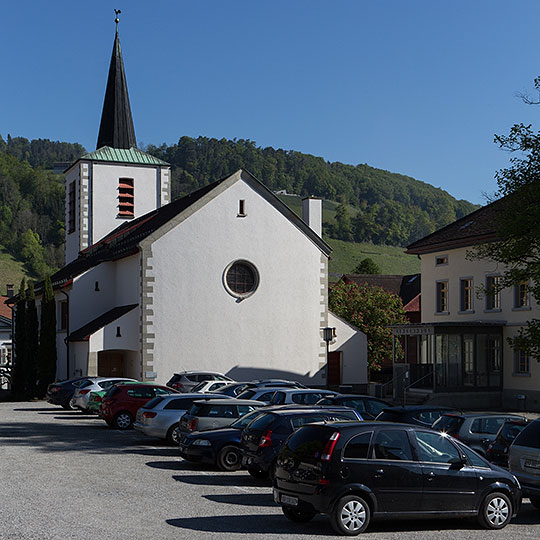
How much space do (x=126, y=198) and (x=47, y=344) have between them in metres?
13.7

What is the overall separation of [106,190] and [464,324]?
26287 mm

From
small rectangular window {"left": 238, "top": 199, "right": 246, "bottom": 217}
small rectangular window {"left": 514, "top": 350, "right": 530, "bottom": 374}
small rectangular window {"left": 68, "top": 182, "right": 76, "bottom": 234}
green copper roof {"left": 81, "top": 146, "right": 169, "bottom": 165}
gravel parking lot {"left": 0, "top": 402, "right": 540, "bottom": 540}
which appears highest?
green copper roof {"left": 81, "top": 146, "right": 169, "bottom": 165}

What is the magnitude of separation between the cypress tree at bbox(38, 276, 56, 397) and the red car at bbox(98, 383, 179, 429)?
18.1 metres

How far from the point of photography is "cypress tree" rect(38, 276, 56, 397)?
43.8 metres

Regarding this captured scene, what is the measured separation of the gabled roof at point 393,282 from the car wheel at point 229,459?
173ft

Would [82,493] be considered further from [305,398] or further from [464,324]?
[464,324]

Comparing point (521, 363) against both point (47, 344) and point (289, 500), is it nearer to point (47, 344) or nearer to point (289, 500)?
point (47, 344)

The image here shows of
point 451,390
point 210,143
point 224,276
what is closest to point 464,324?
point 451,390

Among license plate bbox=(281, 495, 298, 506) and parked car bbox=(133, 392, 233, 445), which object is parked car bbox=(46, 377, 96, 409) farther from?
license plate bbox=(281, 495, 298, 506)

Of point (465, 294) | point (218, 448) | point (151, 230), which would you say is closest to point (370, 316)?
point (465, 294)

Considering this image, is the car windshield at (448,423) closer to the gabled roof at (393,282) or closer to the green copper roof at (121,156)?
the green copper roof at (121,156)

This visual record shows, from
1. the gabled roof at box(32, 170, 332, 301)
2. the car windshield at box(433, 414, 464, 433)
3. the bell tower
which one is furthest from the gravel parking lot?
the bell tower

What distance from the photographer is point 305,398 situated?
22.0 meters

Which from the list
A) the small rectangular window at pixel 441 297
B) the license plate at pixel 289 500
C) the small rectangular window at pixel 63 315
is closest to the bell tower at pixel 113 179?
the small rectangular window at pixel 63 315
